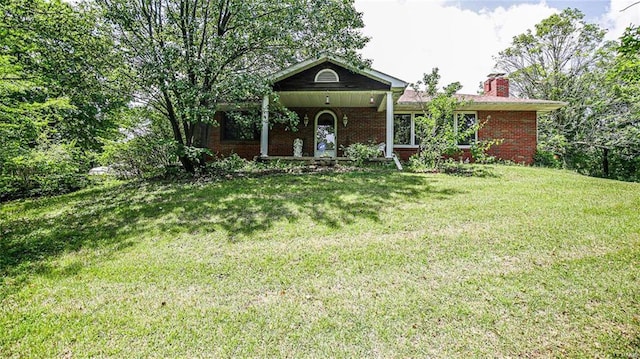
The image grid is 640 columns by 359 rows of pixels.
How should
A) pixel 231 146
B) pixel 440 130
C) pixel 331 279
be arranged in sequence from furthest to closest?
pixel 231 146 < pixel 440 130 < pixel 331 279

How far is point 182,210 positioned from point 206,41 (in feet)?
19.7

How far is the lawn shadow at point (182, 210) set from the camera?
16.4 ft

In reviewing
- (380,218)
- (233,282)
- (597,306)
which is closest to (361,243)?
(380,218)

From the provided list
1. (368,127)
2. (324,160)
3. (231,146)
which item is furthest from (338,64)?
(231,146)

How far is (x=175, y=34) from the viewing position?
31.5ft

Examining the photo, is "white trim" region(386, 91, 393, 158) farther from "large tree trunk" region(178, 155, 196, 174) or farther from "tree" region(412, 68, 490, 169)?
"large tree trunk" region(178, 155, 196, 174)

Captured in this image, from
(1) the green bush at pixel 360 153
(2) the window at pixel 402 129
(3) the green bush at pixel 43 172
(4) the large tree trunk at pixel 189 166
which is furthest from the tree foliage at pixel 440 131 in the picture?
(3) the green bush at pixel 43 172

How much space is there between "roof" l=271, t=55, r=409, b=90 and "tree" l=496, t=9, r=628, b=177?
900 cm

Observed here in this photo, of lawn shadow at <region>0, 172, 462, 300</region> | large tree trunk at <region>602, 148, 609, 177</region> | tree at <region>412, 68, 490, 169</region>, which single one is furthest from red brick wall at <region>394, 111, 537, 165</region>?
lawn shadow at <region>0, 172, 462, 300</region>

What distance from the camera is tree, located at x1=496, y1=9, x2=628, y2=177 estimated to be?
14734 mm

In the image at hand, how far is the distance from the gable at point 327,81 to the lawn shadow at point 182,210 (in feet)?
13.0

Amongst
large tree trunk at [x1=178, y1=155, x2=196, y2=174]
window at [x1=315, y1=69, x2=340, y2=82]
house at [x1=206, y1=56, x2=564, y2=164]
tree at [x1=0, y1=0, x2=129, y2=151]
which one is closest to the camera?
tree at [x1=0, y1=0, x2=129, y2=151]

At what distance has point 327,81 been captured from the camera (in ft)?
39.0

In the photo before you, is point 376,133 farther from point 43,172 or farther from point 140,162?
point 43,172
